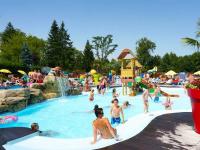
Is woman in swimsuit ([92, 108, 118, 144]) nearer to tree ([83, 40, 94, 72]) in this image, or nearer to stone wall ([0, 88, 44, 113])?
stone wall ([0, 88, 44, 113])

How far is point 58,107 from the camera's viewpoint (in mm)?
15820

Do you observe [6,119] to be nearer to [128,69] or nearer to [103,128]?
[103,128]

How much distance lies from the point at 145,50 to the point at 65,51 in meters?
22.9

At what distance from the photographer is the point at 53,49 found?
53.7m

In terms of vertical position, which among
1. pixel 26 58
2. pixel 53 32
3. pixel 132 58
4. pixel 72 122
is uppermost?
pixel 53 32

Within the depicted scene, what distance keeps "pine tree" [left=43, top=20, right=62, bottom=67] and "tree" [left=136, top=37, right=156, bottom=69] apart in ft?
72.9

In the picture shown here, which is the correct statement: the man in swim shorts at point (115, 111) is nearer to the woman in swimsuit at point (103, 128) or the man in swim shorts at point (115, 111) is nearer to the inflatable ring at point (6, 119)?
the woman in swimsuit at point (103, 128)

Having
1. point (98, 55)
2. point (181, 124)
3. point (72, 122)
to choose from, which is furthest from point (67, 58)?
point (181, 124)

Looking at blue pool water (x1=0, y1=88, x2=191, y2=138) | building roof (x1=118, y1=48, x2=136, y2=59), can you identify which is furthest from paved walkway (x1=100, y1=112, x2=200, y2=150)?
building roof (x1=118, y1=48, x2=136, y2=59)

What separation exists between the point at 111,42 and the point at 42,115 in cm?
5906

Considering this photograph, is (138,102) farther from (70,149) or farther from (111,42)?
(111,42)

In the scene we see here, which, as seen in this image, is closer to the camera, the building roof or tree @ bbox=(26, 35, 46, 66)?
the building roof

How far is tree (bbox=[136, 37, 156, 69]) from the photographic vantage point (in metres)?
65.6

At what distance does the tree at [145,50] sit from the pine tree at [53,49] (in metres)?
22.2
